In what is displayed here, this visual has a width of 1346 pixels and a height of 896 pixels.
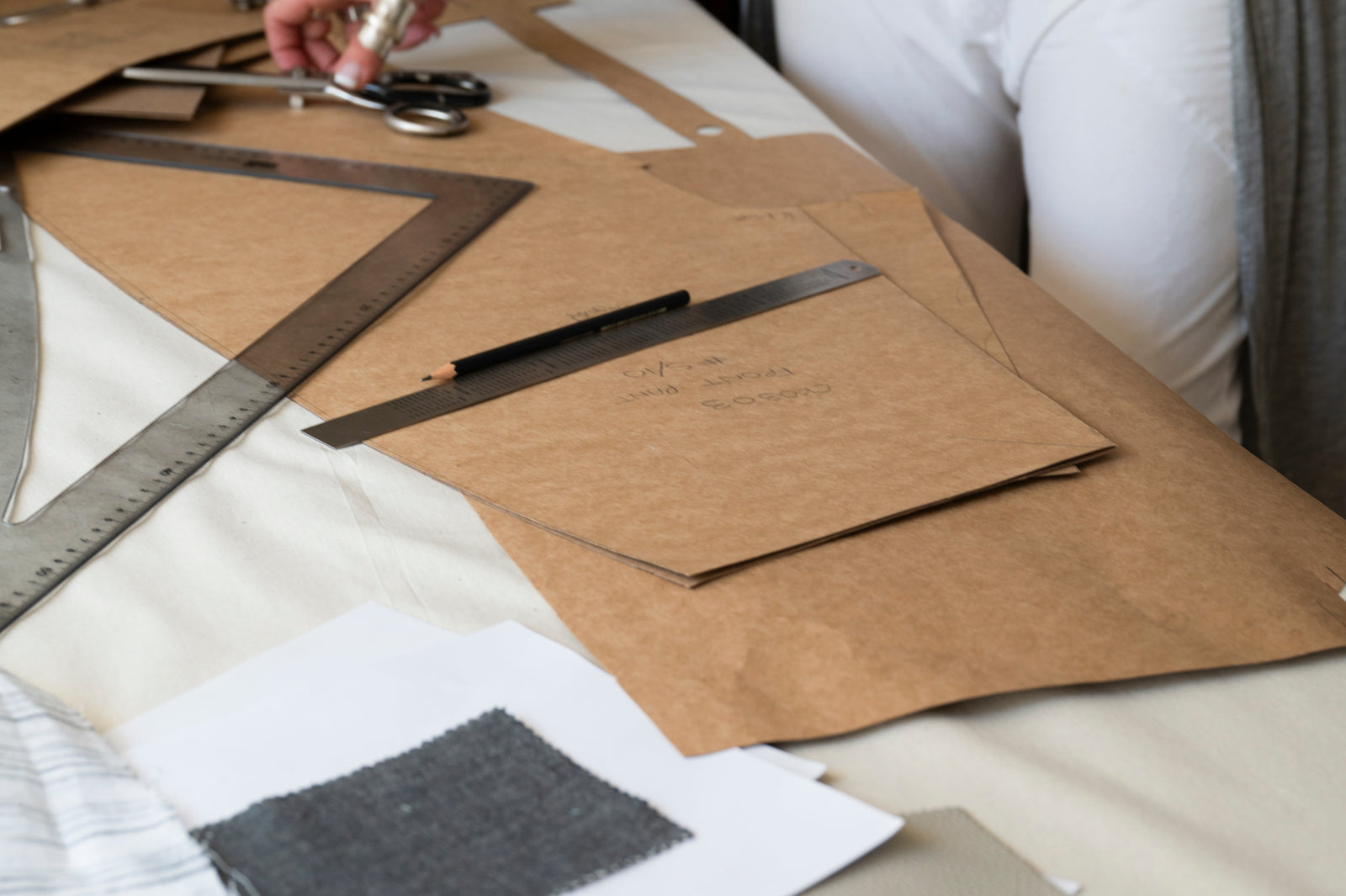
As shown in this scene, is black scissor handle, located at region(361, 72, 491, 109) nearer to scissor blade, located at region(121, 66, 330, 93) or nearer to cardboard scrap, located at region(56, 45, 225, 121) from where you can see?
scissor blade, located at region(121, 66, 330, 93)

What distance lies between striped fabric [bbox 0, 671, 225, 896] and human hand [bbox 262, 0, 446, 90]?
849 mm

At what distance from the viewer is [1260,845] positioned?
0.39 meters

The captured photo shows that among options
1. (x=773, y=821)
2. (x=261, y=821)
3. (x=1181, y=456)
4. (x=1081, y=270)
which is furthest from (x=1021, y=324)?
(x=261, y=821)

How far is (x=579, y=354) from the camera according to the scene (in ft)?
2.28

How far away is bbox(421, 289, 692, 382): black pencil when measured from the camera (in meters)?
0.66

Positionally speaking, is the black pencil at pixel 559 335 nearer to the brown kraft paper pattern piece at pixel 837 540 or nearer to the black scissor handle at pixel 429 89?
the brown kraft paper pattern piece at pixel 837 540

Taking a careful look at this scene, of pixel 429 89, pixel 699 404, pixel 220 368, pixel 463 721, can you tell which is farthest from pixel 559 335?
pixel 429 89

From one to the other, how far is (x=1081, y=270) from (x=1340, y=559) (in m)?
0.58

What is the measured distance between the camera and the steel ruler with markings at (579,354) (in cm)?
62

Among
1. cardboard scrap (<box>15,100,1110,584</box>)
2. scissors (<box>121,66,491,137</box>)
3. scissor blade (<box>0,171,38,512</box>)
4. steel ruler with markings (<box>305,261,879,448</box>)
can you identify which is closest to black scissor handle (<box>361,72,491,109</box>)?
scissors (<box>121,66,491,137</box>)

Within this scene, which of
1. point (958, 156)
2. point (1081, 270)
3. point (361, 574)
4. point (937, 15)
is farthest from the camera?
point (958, 156)

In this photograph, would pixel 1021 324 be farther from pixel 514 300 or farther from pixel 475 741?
pixel 475 741

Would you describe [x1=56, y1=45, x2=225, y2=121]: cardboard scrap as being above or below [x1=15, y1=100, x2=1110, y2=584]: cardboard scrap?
above

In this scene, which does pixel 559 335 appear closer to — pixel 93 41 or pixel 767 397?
pixel 767 397
